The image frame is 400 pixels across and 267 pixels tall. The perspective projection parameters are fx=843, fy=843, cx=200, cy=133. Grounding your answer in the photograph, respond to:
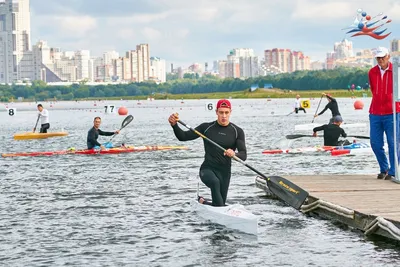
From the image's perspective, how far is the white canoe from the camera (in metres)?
16.3

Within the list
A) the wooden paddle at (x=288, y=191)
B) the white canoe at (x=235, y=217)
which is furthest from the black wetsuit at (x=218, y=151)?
the wooden paddle at (x=288, y=191)

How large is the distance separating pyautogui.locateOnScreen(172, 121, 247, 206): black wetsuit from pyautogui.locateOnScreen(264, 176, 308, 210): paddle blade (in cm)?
171

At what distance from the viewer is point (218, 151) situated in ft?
54.9

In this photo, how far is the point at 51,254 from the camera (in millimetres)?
15133

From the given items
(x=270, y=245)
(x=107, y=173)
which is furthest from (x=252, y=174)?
(x=270, y=245)

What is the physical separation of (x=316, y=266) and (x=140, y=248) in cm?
348

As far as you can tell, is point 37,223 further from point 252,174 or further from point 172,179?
point 252,174

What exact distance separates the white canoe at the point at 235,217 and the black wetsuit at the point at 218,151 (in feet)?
0.96

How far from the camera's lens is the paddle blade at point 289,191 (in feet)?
57.9

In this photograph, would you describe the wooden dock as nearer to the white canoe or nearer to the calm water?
the calm water

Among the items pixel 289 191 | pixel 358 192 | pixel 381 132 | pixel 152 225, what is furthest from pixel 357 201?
pixel 152 225

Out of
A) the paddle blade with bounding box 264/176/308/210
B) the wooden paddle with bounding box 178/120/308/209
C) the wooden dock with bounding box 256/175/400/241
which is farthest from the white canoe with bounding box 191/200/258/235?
the wooden dock with bounding box 256/175/400/241

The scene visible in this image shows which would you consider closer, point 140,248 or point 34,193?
point 140,248

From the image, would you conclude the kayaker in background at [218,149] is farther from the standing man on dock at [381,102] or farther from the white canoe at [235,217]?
the standing man on dock at [381,102]
